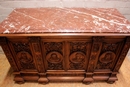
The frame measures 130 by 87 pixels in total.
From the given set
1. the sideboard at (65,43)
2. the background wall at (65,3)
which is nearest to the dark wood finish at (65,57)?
the sideboard at (65,43)

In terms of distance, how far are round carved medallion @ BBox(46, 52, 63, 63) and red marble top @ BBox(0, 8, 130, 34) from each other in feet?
0.93

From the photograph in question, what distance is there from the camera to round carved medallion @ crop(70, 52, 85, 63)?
1.08 meters

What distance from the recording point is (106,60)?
1.14 metres

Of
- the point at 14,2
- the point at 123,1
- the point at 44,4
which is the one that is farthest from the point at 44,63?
the point at 123,1

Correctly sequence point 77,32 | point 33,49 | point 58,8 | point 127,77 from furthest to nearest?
point 127,77 < point 58,8 < point 33,49 < point 77,32

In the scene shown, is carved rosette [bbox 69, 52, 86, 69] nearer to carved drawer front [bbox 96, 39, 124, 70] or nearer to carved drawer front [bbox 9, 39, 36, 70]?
carved drawer front [bbox 96, 39, 124, 70]

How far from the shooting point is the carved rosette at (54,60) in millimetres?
1083

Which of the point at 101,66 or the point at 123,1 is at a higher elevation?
the point at 123,1

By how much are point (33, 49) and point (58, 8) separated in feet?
1.98

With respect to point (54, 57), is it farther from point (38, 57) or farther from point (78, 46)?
point (78, 46)

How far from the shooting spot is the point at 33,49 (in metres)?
1.02

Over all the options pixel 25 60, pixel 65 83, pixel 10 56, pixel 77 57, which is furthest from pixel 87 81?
pixel 10 56

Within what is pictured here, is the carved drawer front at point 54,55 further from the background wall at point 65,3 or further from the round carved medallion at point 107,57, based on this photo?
the background wall at point 65,3

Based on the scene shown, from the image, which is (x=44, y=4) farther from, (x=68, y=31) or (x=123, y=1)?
(x=123, y=1)
